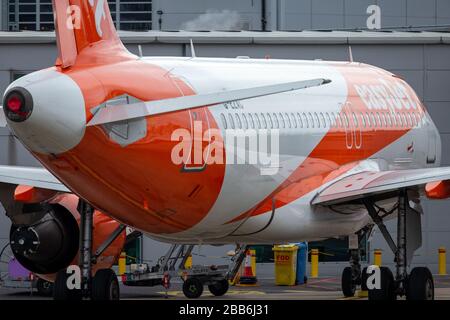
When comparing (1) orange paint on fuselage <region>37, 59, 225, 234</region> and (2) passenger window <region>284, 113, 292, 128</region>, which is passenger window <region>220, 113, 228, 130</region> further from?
(2) passenger window <region>284, 113, 292, 128</region>

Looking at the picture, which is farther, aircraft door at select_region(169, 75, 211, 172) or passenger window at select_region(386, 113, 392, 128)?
passenger window at select_region(386, 113, 392, 128)

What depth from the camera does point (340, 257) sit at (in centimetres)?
4047

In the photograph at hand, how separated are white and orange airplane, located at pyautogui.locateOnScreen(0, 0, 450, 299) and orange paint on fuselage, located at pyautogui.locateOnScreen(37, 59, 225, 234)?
0.07ft

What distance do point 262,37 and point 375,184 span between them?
1507 centimetres

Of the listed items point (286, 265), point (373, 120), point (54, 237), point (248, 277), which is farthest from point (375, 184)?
point (248, 277)

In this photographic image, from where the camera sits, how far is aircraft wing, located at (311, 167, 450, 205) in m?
23.3

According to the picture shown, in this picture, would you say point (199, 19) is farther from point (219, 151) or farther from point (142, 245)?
point (219, 151)

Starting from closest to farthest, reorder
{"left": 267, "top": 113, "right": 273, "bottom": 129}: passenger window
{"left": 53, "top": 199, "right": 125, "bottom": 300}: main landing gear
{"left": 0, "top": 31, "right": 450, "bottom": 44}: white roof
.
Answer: {"left": 53, "top": 199, "right": 125, "bottom": 300}: main landing gear
{"left": 267, "top": 113, "right": 273, "bottom": 129}: passenger window
{"left": 0, "top": 31, "right": 450, "bottom": 44}: white roof

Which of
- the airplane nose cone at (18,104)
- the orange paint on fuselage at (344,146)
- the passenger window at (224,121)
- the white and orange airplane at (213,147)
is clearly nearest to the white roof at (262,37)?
the orange paint on fuselage at (344,146)

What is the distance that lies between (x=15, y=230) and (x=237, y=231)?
404 cm

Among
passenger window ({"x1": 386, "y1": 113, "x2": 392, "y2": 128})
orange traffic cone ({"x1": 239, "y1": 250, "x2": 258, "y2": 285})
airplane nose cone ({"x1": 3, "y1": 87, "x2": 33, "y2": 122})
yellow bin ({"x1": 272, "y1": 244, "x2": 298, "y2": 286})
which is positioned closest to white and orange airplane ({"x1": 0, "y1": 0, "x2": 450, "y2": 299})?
airplane nose cone ({"x1": 3, "y1": 87, "x2": 33, "y2": 122})

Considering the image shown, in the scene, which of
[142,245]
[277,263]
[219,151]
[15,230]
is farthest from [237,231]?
[142,245]

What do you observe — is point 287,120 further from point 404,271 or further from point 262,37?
point 262,37

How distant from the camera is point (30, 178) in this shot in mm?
23766
